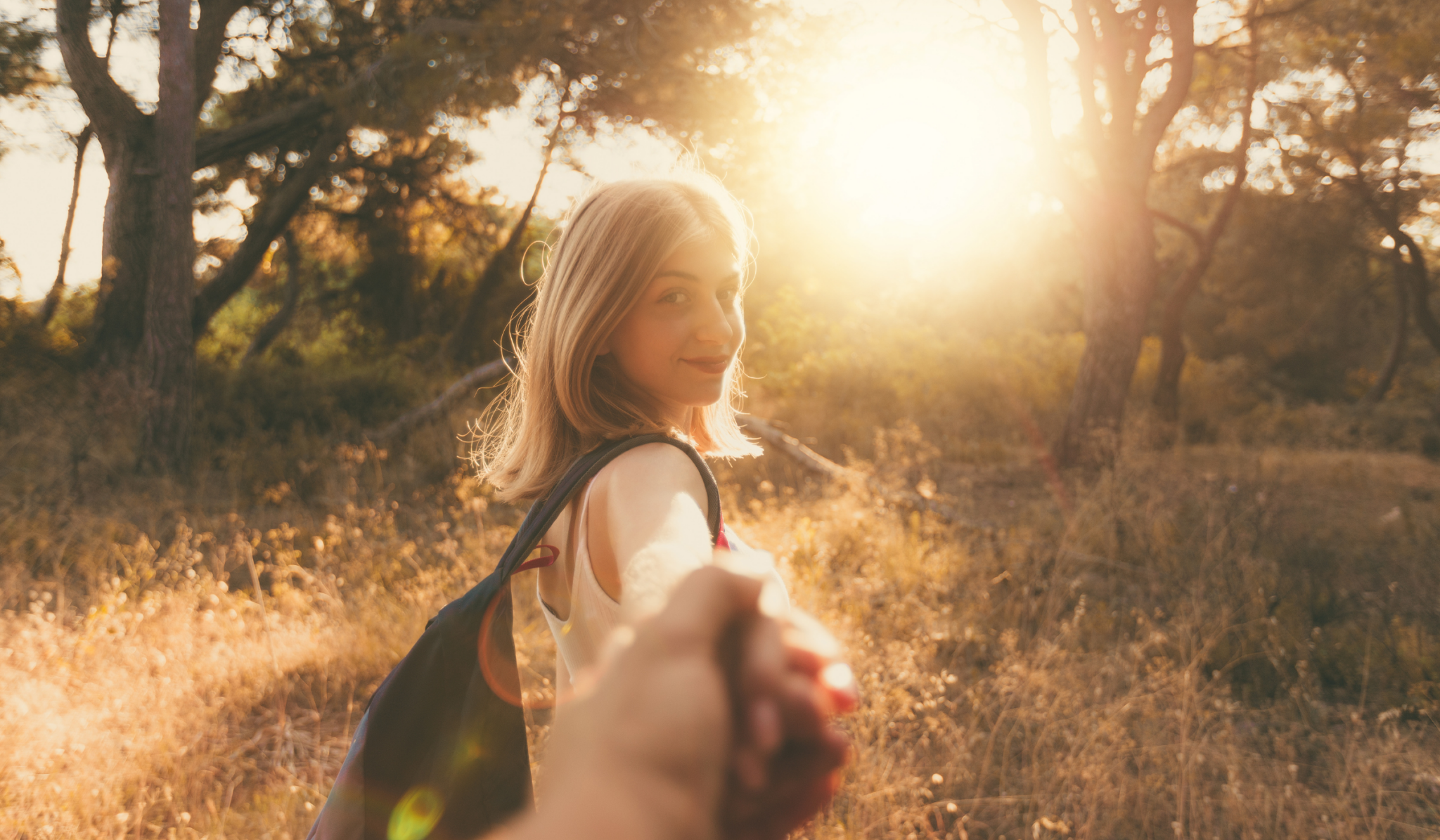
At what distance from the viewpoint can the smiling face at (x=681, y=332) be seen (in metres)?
1.15

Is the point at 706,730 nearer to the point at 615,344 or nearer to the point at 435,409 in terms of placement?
the point at 615,344

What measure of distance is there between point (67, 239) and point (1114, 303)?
16.2 meters

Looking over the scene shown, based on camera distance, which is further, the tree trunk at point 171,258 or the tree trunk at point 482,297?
the tree trunk at point 482,297

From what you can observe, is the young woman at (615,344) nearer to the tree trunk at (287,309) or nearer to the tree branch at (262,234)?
the tree branch at (262,234)

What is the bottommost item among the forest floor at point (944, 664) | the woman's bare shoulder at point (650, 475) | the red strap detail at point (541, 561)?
the forest floor at point (944, 664)

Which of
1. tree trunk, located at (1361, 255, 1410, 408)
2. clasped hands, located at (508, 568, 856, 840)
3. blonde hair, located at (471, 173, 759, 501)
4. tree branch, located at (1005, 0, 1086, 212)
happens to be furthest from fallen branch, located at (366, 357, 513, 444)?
tree trunk, located at (1361, 255, 1410, 408)

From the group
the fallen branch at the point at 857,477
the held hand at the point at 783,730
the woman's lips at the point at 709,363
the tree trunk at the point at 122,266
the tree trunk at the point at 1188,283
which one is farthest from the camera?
the tree trunk at the point at 1188,283

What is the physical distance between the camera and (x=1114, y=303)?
25.3 ft

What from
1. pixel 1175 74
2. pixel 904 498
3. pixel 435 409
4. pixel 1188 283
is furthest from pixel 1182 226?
pixel 435 409

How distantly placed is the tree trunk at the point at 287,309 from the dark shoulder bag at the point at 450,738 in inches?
522

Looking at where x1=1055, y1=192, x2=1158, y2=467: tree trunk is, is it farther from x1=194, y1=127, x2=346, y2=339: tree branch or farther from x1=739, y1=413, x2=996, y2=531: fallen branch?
x1=194, y1=127, x2=346, y2=339: tree branch

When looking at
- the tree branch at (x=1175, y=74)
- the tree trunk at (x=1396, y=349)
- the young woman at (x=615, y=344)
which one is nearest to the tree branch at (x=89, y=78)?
the young woman at (x=615, y=344)

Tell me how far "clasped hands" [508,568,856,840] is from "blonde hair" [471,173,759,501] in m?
0.71

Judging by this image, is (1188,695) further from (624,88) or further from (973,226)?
(973,226)
